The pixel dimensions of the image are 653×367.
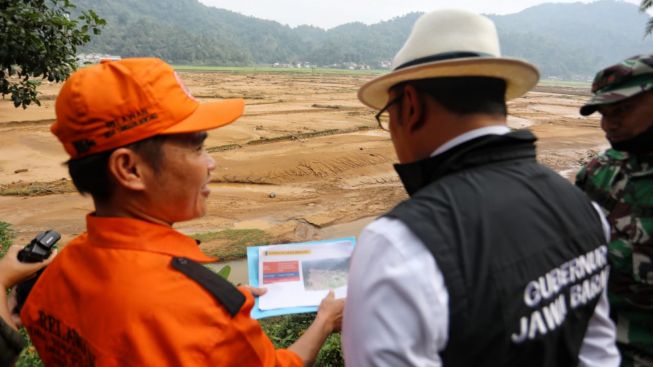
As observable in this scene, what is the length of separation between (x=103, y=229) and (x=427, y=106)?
91cm

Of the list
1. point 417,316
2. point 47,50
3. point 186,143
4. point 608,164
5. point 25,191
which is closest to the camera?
point 417,316

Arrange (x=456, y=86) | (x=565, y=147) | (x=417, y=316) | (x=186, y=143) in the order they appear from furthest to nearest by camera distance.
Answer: (x=565, y=147) < (x=186, y=143) < (x=456, y=86) < (x=417, y=316)

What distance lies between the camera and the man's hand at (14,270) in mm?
1539

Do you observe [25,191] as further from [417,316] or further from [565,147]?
[565,147]

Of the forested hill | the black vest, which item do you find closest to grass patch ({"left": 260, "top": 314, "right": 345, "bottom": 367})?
the black vest

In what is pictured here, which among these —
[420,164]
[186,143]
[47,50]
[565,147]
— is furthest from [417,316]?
[565,147]

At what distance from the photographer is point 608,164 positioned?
6.63ft

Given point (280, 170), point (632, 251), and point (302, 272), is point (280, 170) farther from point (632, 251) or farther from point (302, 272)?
point (632, 251)

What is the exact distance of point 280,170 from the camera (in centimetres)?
940

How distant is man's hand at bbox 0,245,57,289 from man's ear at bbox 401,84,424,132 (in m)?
1.43

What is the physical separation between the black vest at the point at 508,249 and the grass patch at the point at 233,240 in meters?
4.76

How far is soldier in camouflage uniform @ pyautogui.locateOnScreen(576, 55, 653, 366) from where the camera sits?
1.75m

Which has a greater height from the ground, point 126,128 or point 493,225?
point 126,128

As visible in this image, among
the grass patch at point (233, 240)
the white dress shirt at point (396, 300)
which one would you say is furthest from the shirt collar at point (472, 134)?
the grass patch at point (233, 240)
